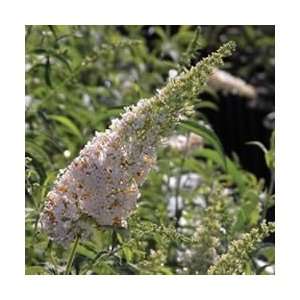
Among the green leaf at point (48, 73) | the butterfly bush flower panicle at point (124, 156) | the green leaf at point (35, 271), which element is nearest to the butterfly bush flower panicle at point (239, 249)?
the butterfly bush flower panicle at point (124, 156)

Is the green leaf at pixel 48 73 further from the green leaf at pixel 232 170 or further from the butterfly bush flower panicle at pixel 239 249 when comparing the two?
the butterfly bush flower panicle at pixel 239 249

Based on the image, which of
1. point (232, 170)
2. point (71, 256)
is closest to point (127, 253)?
point (71, 256)

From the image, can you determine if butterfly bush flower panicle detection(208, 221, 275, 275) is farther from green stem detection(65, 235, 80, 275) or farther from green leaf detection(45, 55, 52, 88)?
green leaf detection(45, 55, 52, 88)

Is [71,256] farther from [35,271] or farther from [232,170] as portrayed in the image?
[232,170]
